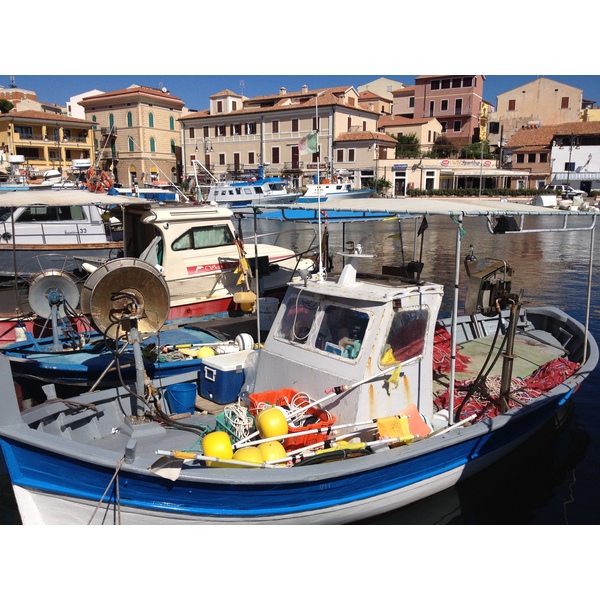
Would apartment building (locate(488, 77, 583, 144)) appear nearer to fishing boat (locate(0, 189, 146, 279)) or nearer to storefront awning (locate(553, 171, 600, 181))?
storefront awning (locate(553, 171, 600, 181))

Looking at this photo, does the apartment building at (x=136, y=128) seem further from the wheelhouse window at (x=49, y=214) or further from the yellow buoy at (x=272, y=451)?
the yellow buoy at (x=272, y=451)

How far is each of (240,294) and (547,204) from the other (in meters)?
4.86

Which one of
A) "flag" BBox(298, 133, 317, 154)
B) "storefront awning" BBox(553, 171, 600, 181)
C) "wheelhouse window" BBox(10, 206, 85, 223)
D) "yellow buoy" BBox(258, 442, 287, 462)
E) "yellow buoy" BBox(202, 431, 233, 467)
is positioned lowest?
"yellow buoy" BBox(258, 442, 287, 462)

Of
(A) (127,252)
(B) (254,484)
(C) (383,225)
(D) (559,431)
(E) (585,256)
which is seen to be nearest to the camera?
(B) (254,484)

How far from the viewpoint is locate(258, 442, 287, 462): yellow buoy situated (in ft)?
17.1

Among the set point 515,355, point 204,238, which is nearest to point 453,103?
point 204,238

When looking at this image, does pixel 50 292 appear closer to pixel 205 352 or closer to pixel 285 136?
pixel 205 352

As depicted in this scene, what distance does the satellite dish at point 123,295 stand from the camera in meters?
6.13

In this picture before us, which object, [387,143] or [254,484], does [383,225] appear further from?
[254,484]

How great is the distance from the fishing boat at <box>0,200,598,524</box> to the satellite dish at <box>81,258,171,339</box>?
0.07 feet

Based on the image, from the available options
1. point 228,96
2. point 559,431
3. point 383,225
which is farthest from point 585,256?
point 228,96

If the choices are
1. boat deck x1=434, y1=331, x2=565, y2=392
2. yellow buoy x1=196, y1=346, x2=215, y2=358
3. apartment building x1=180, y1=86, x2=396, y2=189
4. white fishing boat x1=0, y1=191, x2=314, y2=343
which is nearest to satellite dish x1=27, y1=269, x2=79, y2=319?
white fishing boat x1=0, y1=191, x2=314, y2=343

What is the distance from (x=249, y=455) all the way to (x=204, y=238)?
20.5 feet
